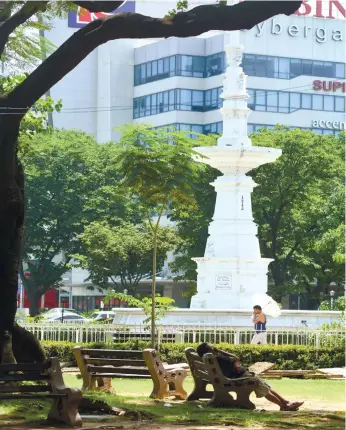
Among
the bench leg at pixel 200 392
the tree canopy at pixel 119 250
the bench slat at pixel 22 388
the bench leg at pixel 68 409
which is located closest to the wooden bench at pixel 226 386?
the bench leg at pixel 200 392

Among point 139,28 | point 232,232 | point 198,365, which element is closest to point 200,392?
point 198,365

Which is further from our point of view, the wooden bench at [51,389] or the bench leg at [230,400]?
the bench leg at [230,400]

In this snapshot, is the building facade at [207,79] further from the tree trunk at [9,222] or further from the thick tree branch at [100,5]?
the thick tree branch at [100,5]

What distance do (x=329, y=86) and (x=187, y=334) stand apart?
61.7 meters

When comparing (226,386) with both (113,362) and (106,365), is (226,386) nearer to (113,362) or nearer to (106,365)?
(113,362)

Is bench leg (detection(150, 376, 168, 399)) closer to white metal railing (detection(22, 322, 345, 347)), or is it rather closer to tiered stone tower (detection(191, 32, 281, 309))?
white metal railing (detection(22, 322, 345, 347))

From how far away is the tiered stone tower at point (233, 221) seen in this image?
3469 centimetres

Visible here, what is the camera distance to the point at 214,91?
86312mm

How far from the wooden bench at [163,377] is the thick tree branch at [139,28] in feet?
12.1

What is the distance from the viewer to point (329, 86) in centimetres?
8838

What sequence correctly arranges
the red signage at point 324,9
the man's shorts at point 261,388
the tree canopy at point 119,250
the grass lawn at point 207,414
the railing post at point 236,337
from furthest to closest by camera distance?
the red signage at point 324,9, the tree canopy at point 119,250, the railing post at point 236,337, the man's shorts at point 261,388, the grass lawn at point 207,414

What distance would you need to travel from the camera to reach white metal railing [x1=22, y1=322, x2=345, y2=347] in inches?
1096

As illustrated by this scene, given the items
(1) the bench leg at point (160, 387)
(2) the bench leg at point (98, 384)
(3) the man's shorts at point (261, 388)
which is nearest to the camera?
(3) the man's shorts at point (261, 388)

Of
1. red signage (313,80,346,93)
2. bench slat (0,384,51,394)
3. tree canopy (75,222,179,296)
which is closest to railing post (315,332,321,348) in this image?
bench slat (0,384,51,394)
